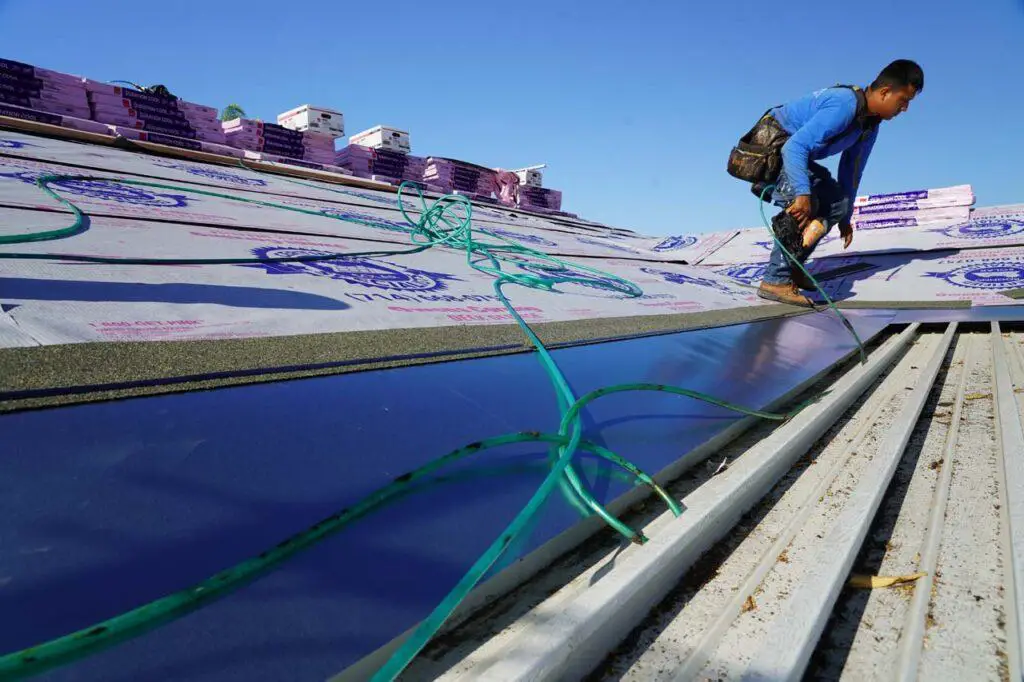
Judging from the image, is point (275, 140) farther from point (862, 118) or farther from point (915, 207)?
point (915, 207)

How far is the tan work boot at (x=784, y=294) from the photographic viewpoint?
2.43 meters

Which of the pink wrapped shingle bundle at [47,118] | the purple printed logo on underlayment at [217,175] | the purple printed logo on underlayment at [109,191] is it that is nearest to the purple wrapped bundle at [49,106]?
the pink wrapped shingle bundle at [47,118]

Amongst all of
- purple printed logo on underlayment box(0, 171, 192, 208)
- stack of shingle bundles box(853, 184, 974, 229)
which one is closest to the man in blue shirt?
stack of shingle bundles box(853, 184, 974, 229)

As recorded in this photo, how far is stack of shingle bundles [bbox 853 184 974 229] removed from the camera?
13.2 feet

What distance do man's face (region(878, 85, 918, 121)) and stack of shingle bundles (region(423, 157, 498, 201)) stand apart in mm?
5752

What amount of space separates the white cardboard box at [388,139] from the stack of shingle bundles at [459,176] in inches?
18.5

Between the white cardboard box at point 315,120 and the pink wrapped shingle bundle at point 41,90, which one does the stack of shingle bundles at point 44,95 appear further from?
the white cardboard box at point 315,120

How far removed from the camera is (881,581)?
568 millimetres

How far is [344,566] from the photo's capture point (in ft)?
1.47

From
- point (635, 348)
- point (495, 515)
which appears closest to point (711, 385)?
point (635, 348)

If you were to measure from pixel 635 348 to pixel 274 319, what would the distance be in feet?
2.52

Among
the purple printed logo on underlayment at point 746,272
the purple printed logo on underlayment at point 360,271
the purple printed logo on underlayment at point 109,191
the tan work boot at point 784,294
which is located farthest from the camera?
the purple printed logo on underlayment at point 746,272

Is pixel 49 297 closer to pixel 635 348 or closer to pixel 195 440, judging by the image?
pixel 195 440

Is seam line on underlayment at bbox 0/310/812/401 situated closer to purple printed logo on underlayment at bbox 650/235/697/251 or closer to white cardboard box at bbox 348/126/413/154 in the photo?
purple printed logo on underlayment at bbox 650/235/697/251
